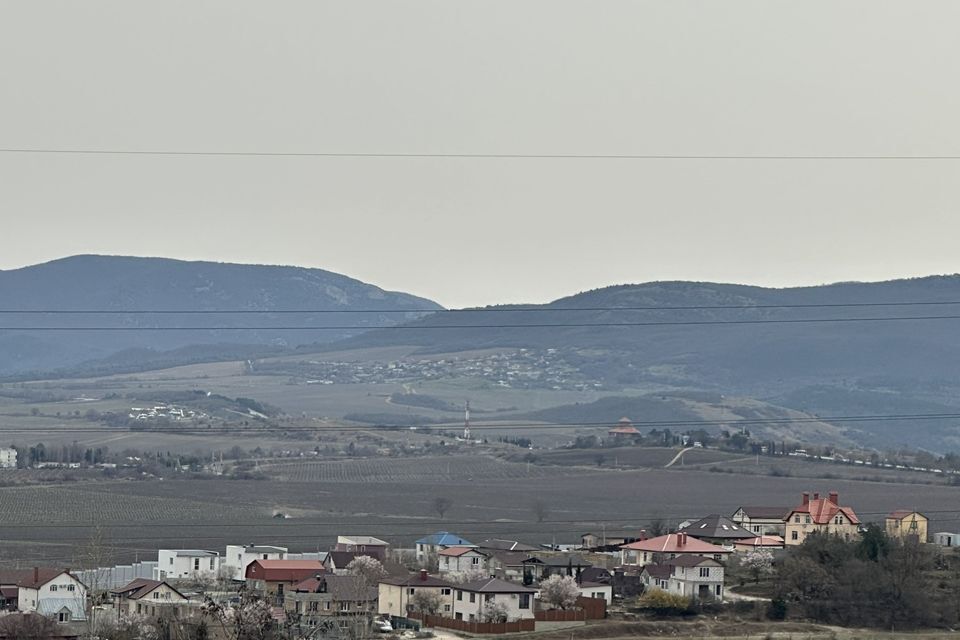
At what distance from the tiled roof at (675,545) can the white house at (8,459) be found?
66218 millimetres

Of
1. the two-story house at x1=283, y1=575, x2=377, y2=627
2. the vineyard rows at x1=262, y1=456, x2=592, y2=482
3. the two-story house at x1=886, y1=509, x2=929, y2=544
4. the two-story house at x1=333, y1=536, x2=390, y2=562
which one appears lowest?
the two-story house at x1=283, y1=575, x2=377, y2=627

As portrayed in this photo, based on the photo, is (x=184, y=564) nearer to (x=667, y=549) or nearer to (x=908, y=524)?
(x=667, y=549)

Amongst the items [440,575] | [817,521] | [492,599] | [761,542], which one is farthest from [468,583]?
[817,521]

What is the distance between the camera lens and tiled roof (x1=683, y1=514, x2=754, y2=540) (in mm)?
69500

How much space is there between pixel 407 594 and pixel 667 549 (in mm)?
11243

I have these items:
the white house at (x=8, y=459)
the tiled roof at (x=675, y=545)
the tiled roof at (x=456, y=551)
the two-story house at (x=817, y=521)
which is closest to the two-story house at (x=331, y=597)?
the tiled roof at (x=456, y=551)

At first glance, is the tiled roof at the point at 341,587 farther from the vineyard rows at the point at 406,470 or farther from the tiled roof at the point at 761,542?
the vineyard rows at the point at 406,470

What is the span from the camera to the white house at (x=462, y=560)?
63.2 meters

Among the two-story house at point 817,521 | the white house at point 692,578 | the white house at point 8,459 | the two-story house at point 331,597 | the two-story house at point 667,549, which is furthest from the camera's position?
the white house at point 8,459

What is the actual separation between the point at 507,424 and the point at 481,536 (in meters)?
106

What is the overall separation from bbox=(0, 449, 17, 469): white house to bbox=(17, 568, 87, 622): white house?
69.8 metres

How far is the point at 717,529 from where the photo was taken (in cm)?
6994

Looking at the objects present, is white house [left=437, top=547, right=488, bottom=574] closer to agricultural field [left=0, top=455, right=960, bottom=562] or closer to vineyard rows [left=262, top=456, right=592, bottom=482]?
agricultural field [left=0, top=455, right=960, bottom=562]

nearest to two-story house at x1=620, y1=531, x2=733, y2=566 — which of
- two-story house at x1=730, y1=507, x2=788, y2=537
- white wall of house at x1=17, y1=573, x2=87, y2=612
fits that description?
two-story house at x1=730, y1=507, x2=788, y2=537
